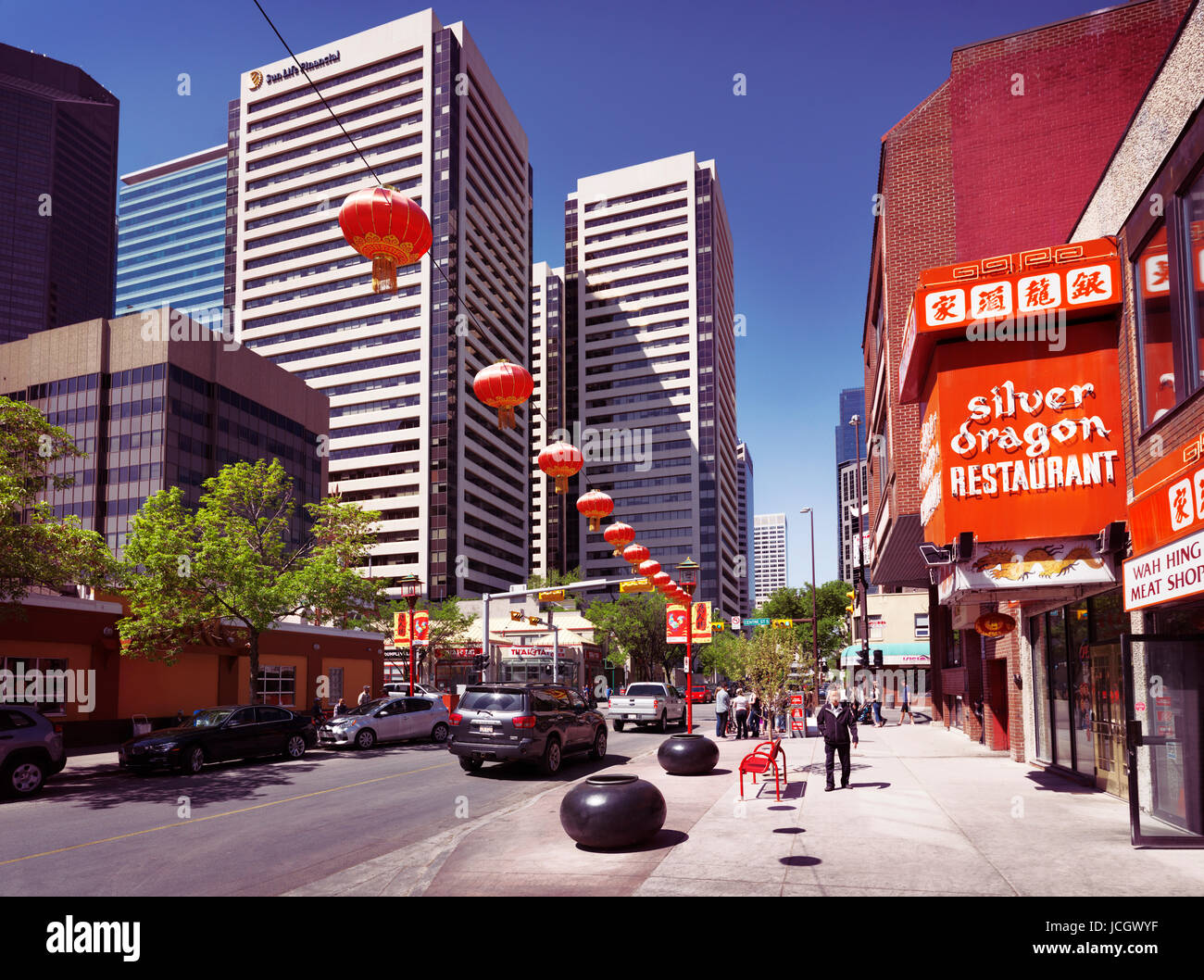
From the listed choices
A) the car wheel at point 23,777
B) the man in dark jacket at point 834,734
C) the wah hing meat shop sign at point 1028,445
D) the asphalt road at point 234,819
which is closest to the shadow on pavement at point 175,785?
the asphalt road at point 234,819

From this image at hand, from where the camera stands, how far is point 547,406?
497 feet

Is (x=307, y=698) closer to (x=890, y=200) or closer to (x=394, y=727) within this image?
(x=394, y=727)

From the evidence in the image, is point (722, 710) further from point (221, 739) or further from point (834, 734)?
point (221, 739)

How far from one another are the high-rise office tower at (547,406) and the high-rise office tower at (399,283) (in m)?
30.2

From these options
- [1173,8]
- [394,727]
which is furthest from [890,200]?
[394,727]

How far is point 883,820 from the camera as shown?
1184 centimetres

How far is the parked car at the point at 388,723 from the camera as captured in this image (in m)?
25.1

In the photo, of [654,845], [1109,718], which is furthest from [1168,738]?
[654,845]

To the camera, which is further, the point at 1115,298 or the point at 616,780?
the point at 1115,298

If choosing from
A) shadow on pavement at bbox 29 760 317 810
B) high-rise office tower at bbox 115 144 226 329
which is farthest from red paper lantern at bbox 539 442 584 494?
high-rise office tower at bbox 115 144 226 329

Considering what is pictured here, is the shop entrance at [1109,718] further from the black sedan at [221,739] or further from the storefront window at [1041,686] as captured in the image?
the black sedan at [221,739]

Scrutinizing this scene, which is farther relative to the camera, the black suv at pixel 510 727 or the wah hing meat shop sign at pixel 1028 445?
the black suv at pixel 510 727

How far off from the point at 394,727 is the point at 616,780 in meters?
17.3

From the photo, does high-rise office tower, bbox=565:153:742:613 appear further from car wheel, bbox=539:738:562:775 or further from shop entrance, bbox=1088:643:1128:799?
shop entrance, bbox=1088:643:1128:799
